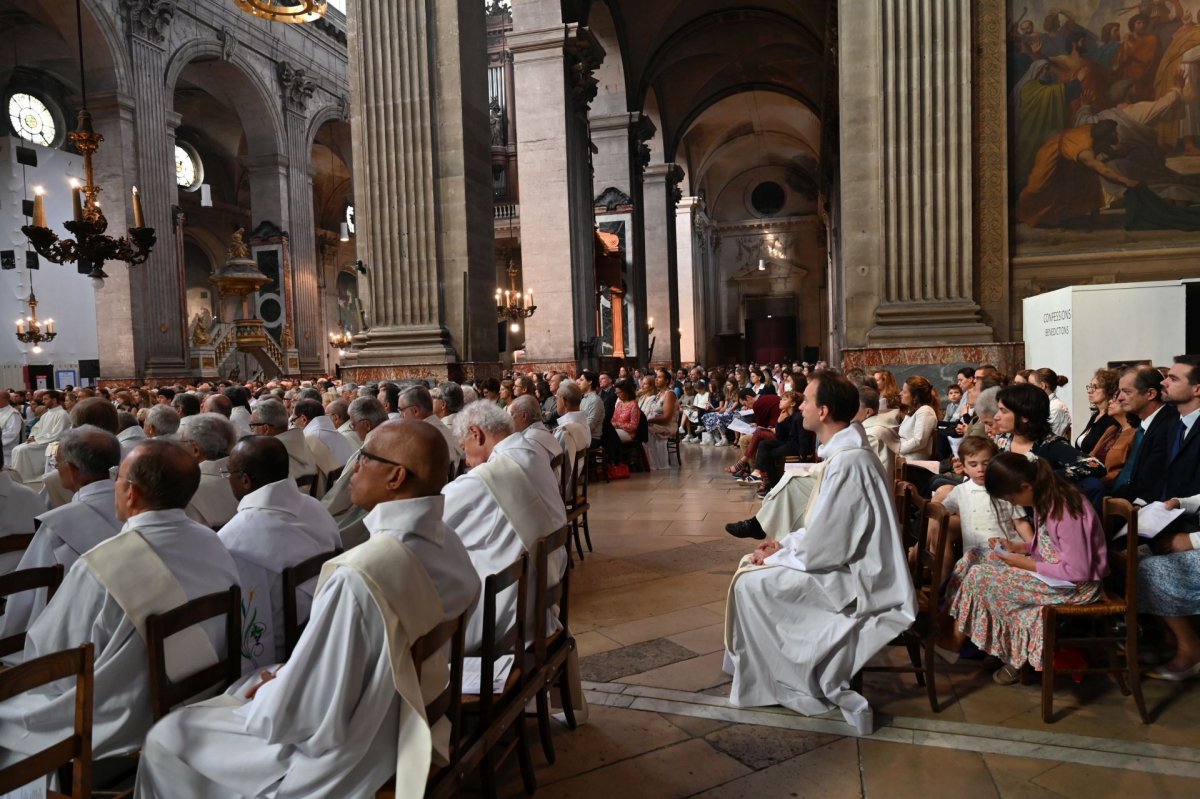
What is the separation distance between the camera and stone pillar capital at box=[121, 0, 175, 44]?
17.3 m

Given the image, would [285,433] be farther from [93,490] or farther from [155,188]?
[155,188]

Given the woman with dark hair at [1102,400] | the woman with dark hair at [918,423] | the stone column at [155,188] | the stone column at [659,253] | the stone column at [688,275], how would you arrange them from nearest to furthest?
the woman with dark hair at [1102,400] < the woman with dark hair at [918,423] < the stone column at [155,188] < the stone column at [659,253] < the stone column at [688,275]

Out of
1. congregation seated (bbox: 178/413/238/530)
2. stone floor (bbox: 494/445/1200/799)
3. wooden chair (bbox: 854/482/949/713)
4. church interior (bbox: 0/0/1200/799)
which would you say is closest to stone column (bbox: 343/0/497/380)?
church interior (bbox: 0/0/1200/799)

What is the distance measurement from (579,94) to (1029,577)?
45.5ft

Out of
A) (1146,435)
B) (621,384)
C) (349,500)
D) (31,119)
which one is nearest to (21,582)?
(349,500)

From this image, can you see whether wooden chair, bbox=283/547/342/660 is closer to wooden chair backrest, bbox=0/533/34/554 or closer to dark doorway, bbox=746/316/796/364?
wooden chair backrest, bbox=0/533/34/554

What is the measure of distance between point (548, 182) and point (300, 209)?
12.3 m

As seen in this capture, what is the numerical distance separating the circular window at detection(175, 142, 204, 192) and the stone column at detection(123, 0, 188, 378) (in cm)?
993

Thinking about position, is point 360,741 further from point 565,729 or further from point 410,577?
point 565,729

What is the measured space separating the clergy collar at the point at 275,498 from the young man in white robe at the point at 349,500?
686mm

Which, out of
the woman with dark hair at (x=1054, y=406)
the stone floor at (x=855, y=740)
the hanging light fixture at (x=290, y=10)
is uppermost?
the hanging light fixture at (x=290, y=10)

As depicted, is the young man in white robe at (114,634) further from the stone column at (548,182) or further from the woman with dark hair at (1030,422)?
the stone column at (548,182)

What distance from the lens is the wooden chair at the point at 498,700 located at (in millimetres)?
2438

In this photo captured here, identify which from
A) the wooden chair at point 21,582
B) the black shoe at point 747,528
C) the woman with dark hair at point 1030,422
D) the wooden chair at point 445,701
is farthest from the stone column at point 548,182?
the wooden chair at point 445,701
